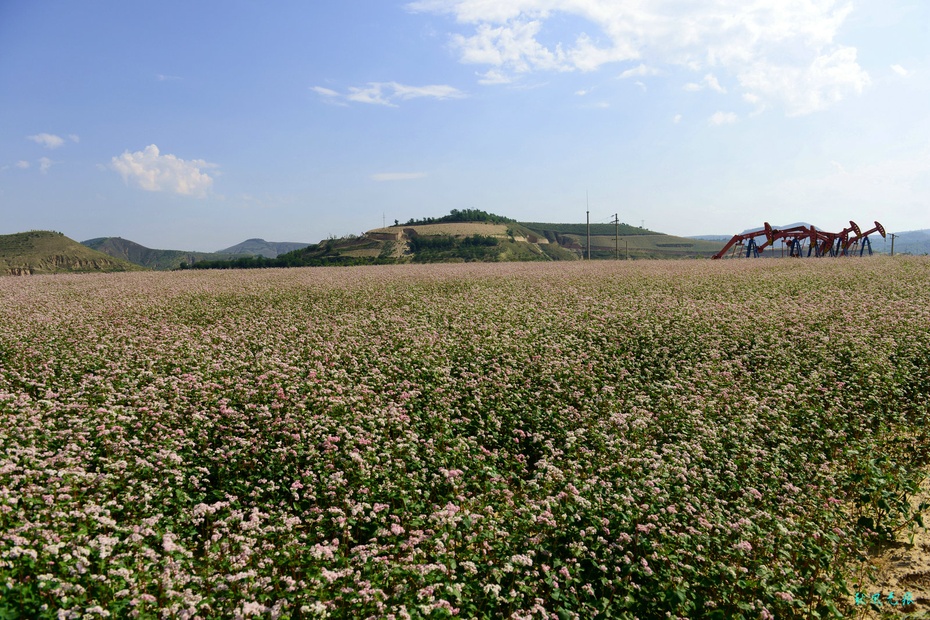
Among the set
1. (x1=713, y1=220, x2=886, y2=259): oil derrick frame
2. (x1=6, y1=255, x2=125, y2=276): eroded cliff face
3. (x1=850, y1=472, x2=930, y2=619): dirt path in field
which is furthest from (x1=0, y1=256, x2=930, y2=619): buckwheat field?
Answer: (x1=6, y1=255, x2=125, y2=276): eroded cliff face

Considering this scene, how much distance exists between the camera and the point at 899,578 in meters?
5.19

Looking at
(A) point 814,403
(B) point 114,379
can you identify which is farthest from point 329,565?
(A) point 814,403

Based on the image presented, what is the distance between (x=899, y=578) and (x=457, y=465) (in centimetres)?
484

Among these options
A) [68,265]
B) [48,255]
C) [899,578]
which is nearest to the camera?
[899,578]

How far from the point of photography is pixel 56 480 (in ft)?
17.2

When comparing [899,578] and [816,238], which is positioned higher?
[816,238]

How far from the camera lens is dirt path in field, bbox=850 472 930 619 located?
15.5 ft

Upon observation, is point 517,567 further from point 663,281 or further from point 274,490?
point 663,281

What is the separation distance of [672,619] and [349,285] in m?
20.5

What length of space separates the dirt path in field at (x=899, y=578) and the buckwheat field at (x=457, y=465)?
0.16 m

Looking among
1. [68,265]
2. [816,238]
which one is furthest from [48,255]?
[816,238]

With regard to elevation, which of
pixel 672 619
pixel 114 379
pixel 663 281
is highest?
pixel 663 281

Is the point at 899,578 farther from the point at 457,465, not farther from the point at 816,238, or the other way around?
the point at 816,238

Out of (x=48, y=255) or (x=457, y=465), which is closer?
(x=457, y=465)
